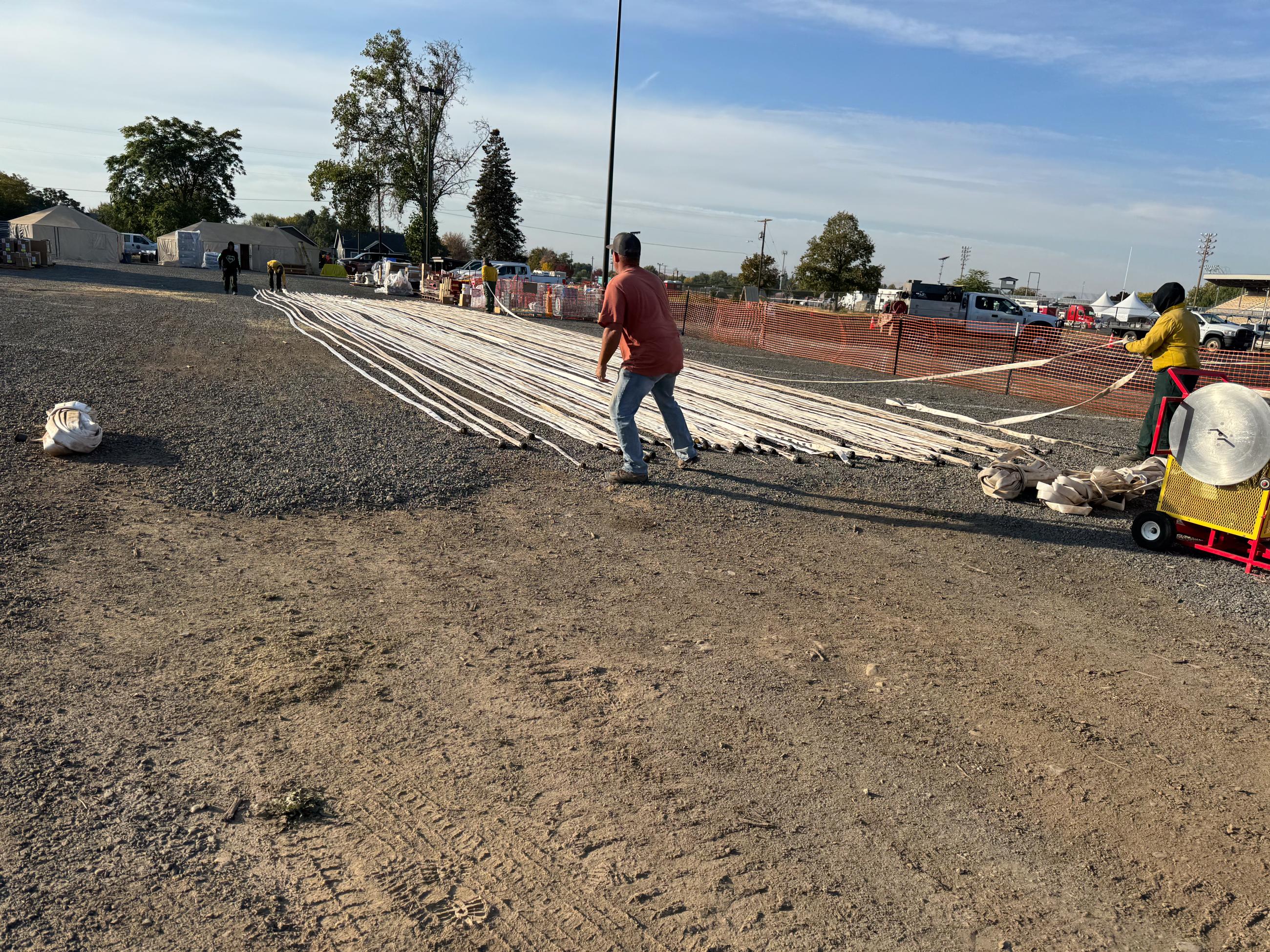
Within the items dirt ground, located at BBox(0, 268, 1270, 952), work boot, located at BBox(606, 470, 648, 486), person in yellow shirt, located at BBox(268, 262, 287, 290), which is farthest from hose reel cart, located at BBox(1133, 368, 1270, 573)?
person in yellow shirt, located at BBox(268, 262, 287, 290)

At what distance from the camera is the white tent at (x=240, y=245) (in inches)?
2427

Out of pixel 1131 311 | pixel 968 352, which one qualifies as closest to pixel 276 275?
→ pixel 968 352

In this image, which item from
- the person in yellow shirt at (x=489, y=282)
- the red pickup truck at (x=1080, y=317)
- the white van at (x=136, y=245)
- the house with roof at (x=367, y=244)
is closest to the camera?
the person in yellow shirt at (x=489, y=282)

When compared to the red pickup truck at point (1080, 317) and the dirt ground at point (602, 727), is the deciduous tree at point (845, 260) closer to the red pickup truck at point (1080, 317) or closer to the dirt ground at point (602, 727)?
the red pickup truck at point (1080, 317)

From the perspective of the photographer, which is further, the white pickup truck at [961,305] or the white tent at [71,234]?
the white tent at [71,234]

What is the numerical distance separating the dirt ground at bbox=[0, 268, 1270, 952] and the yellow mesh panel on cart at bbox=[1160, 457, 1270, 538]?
0.37 metres

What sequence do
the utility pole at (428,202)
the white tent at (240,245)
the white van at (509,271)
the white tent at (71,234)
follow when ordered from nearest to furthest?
the white van at (509,271) → the utility pole at (428,202) → the white tent at (71,234) → the white tent at (240,245)

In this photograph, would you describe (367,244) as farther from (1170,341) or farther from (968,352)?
(1170,341)

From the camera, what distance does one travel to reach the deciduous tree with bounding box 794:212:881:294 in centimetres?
6444

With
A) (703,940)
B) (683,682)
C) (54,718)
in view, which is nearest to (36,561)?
(54,718)

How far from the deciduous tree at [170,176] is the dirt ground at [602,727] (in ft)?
311

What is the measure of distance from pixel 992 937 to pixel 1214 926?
0.70m

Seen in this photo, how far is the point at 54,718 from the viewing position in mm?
3273

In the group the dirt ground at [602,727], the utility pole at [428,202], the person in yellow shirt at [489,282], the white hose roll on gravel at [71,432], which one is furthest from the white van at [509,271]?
the dirt ground at [602,727]
